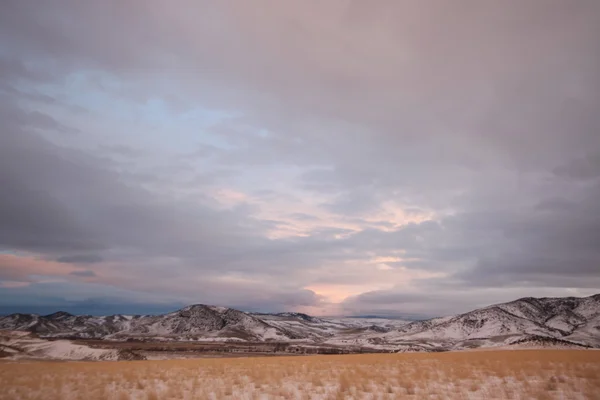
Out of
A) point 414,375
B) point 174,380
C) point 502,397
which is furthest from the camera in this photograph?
point 174,380

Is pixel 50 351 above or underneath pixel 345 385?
underneath

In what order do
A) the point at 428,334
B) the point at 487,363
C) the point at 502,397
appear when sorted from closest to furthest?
the point at 502,397
the point at 487,363
the point at 428,334

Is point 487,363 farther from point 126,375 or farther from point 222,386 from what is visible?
point 126,375

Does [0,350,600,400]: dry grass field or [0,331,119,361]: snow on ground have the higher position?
[0,350,600,400]: dry grass field

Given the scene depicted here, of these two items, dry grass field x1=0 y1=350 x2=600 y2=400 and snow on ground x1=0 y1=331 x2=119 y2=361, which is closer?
dry grass field x1=0 y1=350 x2=600 y2=400

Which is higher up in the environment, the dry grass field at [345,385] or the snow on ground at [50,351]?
the dry grass field at [345,385]

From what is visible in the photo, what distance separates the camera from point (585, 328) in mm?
179250

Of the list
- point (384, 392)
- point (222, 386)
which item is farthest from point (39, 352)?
point (384, 392)

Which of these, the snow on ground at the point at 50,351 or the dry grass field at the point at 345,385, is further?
the snow on ground at the point at 50,351

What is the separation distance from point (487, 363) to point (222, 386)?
1355cm

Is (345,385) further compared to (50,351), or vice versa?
(50,351)

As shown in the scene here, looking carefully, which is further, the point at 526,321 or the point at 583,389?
the point at 526,321

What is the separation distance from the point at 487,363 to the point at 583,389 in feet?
27.6

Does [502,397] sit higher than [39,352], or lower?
higher
